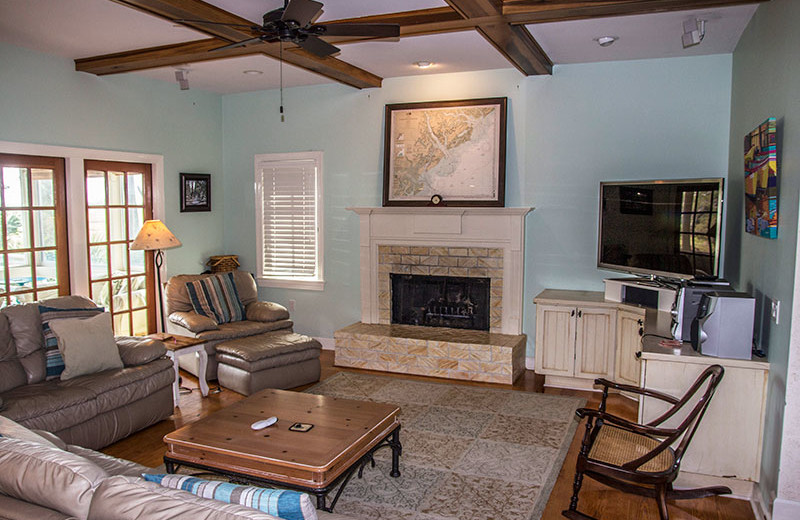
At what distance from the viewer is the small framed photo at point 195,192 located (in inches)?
255

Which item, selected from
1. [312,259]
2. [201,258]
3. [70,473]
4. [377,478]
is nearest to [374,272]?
[312,259]

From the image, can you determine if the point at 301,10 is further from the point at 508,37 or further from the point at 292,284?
the point at 292,284

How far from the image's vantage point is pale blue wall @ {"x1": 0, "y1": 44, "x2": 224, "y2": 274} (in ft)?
16.1

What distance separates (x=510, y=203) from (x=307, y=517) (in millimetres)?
4355

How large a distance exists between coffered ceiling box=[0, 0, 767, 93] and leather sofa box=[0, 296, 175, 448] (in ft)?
6.41

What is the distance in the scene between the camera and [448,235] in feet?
19.4

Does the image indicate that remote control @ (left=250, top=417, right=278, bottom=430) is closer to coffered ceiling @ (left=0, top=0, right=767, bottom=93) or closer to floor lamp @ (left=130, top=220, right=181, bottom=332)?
coffered ceiling @ (left=0, top=0, right=767, bottom=93)

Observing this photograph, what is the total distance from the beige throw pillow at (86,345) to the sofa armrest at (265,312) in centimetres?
175

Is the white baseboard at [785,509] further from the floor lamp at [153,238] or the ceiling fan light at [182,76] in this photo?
the ceiling fan light at [182,76]

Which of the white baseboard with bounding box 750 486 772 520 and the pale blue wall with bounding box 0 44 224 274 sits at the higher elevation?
the pale blue wall with bounding box 0 44 224 274

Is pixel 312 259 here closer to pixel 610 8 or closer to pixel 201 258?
pixel 201 258

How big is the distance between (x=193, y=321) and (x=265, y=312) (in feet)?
2.42

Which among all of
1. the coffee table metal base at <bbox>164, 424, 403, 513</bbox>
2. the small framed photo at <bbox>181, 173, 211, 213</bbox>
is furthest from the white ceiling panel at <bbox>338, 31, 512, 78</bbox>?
the coffee table metal base at <bbox>164, 424, 403, 513</bbox>

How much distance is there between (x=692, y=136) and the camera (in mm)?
5113
